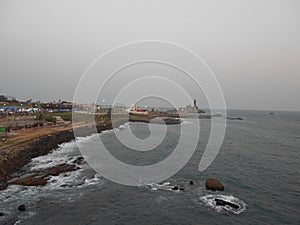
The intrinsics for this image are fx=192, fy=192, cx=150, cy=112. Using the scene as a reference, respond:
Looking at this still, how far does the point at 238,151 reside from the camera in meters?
37.3

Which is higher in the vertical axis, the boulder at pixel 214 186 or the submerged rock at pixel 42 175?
the submerged rock at pixel 42 175

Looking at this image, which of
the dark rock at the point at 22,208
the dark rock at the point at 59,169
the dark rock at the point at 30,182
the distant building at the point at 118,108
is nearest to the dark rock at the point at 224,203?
the dark rock at the point at 22,208

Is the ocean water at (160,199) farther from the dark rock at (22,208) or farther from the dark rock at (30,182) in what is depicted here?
the dark rock at (30,182)

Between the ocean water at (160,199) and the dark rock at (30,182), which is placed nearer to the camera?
the ocean water at (160,199)

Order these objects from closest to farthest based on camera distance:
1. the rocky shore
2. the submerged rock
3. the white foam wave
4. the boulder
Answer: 1. the white foam wave
2. the submerged rock
3. the boulder
4. the rocky shore

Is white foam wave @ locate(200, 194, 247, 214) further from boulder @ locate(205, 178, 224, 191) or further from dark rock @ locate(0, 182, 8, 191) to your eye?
dark rock @ locate(0, 182, 8, 191)

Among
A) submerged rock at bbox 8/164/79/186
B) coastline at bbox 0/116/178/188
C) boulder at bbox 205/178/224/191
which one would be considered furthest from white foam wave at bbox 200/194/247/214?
coastline at bbox 0/116/178/188

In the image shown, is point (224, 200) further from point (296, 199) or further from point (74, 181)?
point (74, 181)

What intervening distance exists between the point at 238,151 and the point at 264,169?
1132 centimetres

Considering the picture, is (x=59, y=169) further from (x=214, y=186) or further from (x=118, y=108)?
(x=118, y=108)

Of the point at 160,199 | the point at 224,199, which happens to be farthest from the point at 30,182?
the point at 224,199

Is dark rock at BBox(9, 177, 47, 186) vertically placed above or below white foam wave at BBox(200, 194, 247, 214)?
above

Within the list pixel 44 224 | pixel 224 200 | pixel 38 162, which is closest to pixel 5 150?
pixel 38 162

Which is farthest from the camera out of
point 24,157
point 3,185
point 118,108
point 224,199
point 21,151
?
point 118,108
